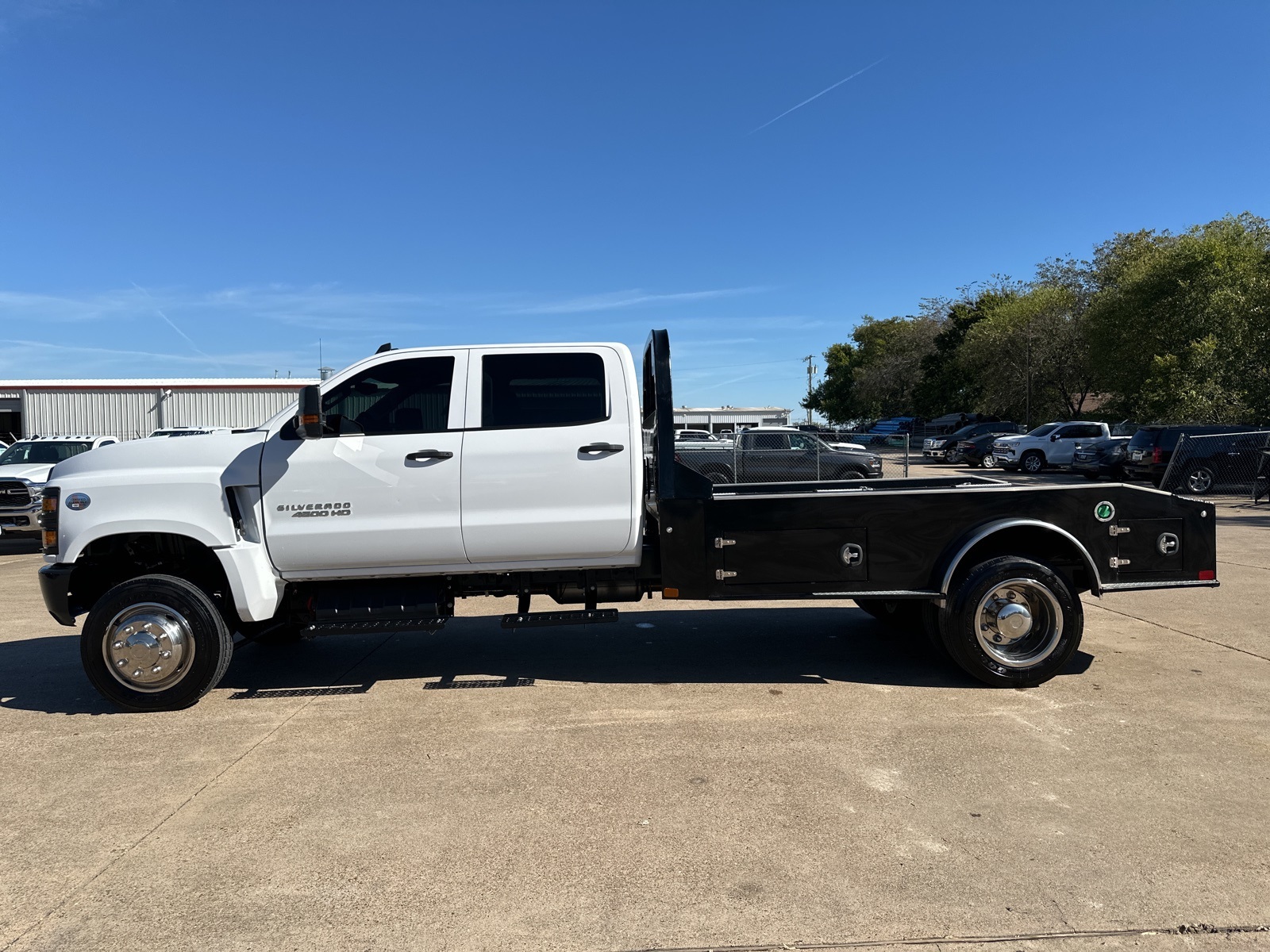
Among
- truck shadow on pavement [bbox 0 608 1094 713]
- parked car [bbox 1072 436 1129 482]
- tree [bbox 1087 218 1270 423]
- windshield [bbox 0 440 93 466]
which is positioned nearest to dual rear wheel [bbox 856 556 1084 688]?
truck shadow on pavement [bbox 0 608 1094 713]

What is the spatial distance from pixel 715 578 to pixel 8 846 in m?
3.75

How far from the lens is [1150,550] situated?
5.79m

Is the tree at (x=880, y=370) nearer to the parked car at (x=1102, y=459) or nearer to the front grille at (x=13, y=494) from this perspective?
the parked car at (x=1102, y=459)

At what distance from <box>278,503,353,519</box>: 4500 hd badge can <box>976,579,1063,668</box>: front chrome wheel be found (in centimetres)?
395

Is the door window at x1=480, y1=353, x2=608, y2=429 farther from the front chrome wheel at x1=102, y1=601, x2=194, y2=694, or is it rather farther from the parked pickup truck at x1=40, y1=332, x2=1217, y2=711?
the front chrome wheel at x1=102, y1=601, x2=194, y2=694

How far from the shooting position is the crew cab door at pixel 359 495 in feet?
18.0

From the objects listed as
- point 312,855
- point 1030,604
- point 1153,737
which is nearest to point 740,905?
point 312,855

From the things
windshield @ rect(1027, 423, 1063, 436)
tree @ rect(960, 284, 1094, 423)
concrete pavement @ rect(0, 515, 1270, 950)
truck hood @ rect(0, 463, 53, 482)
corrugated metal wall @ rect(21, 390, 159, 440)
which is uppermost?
tree @ rect(960, 284, 1094, 423)

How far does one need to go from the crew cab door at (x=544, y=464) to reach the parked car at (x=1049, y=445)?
26.9 metres

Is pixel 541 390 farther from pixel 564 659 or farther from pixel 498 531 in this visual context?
pixel 564 659

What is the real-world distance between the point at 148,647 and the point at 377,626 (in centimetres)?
135

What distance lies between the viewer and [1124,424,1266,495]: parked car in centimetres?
1917

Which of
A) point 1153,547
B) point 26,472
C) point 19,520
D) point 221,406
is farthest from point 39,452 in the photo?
point 221,406

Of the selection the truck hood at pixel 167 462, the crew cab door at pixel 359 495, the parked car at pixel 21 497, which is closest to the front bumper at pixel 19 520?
the parked car at pixel 21 497
